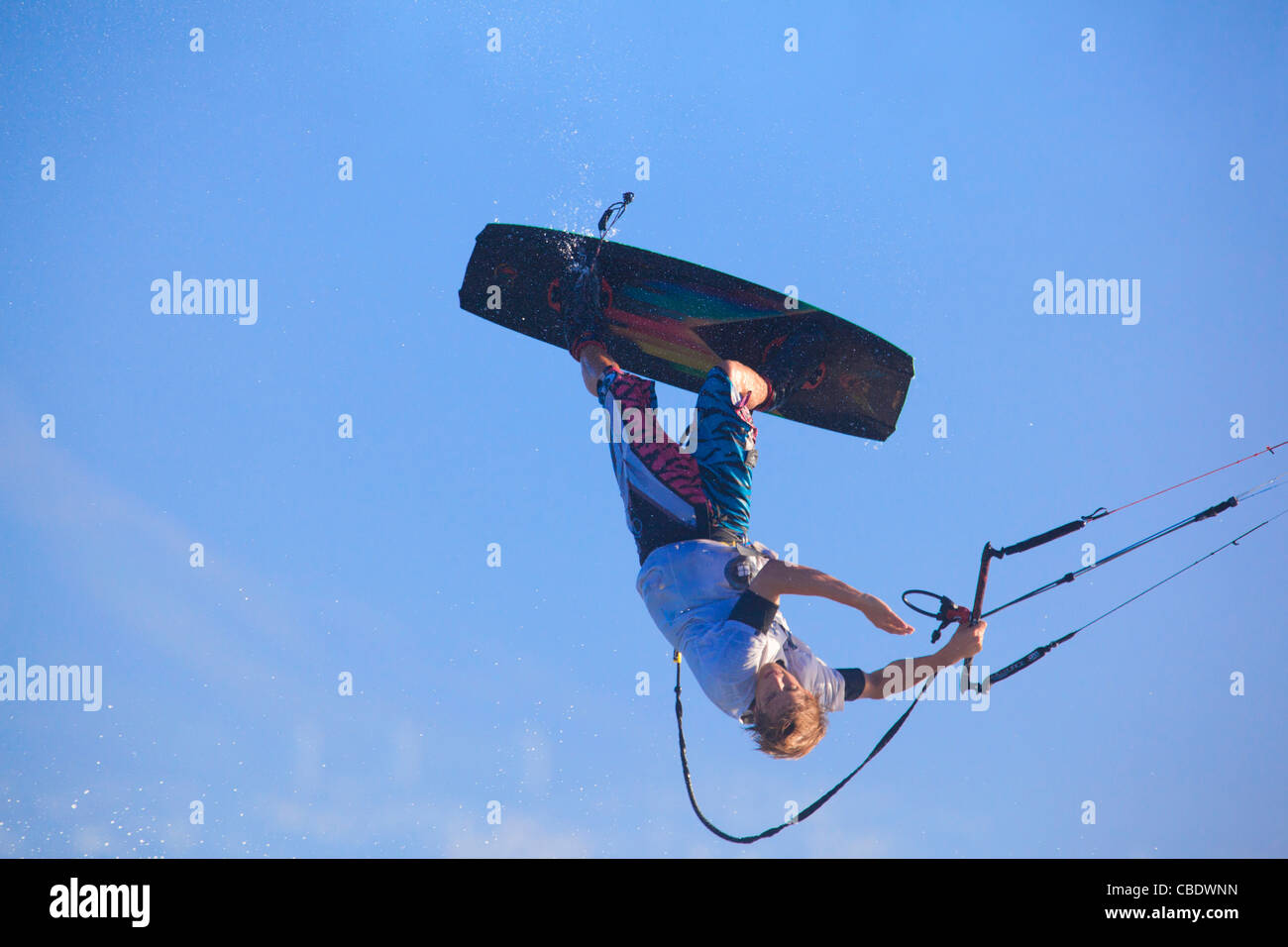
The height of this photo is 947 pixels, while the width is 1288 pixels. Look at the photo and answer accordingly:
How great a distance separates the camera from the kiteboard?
8148 millimetres

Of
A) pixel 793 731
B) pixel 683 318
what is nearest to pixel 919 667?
pixel 793 731

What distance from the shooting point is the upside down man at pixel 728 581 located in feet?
19.2

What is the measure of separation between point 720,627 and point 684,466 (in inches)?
46.7

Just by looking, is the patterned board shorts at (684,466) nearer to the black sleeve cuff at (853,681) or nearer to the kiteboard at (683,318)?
the black sleeve cuff at (853,681)

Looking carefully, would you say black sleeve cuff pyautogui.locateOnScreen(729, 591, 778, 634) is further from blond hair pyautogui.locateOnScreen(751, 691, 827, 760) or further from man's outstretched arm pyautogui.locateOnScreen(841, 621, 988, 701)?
man's outstretched arm pyautogui.locateOnScreen(841, 621, 988, 701)

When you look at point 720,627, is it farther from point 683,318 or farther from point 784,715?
point 683,318

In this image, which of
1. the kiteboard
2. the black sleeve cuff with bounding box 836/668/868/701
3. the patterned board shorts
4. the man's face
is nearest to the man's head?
the man's face

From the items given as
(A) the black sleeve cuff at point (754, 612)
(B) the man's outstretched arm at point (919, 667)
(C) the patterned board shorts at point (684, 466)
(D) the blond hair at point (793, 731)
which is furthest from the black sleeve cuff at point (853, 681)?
(C) the patterned board shorts at point (684, 466)

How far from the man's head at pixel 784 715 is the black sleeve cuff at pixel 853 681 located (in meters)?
0.39

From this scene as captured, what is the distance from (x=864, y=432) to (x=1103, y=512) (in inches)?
124

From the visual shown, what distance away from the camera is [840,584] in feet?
18.7

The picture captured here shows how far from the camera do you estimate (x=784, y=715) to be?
589cm
